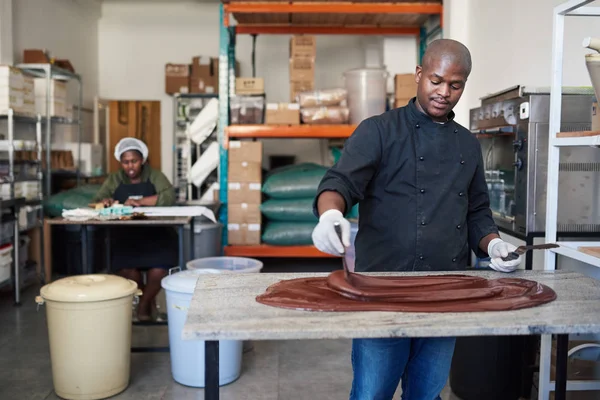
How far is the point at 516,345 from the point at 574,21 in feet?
6.63

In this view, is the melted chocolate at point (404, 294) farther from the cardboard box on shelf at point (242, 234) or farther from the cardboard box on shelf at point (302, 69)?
Answer: the cardboard box on shelf at point (302, 69)

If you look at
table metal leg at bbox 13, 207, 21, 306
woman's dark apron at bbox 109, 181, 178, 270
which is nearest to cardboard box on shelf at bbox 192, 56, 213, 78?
table metal leg at bbox 13, 207, 21, 306

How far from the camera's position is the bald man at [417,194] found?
194 cm

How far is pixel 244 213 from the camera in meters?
6.10

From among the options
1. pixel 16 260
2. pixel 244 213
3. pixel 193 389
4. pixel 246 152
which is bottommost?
pixel 193 389

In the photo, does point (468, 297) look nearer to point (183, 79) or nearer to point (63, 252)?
point (63, 252)

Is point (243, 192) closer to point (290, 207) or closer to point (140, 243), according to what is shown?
point (290, 207)

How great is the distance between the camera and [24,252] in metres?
5.73

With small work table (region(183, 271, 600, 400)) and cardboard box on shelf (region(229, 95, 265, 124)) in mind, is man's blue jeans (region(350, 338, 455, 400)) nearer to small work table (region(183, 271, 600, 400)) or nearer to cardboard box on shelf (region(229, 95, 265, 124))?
small work table (region(183, 271, 600, 400))

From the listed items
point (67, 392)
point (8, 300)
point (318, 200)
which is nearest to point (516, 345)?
point (318, 200)

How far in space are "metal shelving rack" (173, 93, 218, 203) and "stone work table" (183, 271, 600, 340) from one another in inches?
296

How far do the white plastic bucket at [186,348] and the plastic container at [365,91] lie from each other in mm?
3167

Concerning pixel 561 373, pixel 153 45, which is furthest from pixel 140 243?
pixel 153 45

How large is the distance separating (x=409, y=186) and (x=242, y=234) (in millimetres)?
4186
